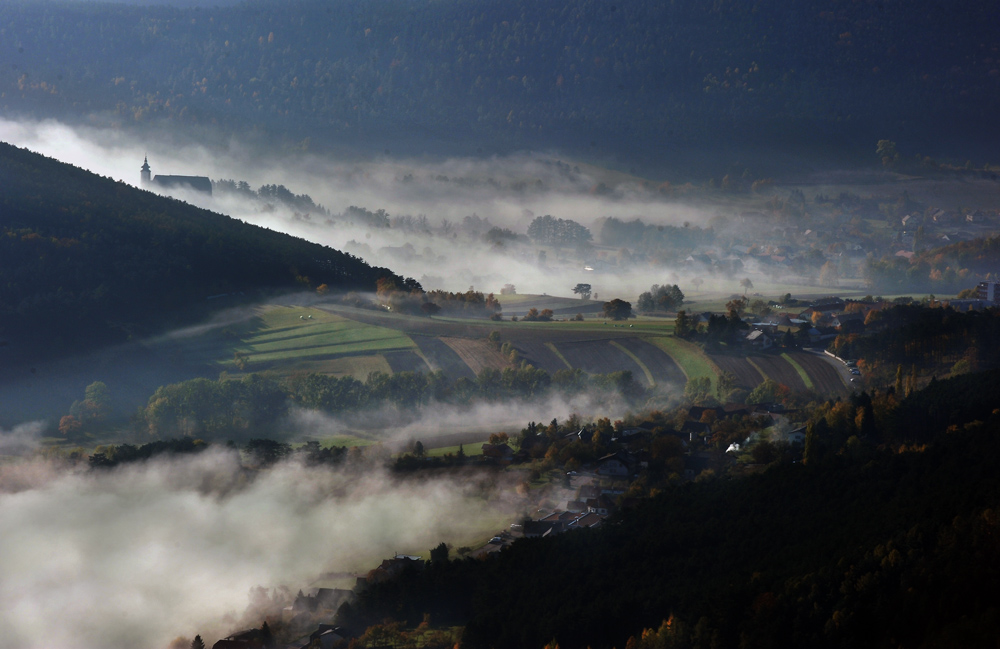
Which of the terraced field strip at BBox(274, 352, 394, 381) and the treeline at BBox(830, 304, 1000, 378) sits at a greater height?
the treeline at BBox(830, 304, 1000, 378)

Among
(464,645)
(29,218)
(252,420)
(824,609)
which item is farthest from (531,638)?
(29,218)

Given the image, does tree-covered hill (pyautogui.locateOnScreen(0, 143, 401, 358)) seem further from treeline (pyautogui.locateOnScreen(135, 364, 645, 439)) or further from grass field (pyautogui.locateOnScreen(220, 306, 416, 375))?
treeline (pyautogui.locateOnScreen(135, 364, 645, 439))

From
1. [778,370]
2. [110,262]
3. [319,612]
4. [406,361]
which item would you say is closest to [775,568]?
[319,612]

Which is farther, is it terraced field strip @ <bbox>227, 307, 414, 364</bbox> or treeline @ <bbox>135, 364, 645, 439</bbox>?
terraced field strip @ <bbox>227, 307, 414, 364</bbox>

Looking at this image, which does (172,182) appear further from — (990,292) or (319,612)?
(319,612)

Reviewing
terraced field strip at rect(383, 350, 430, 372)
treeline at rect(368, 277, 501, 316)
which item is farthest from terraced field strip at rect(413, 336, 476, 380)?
treeline at rect(368, 277, 501, 316)

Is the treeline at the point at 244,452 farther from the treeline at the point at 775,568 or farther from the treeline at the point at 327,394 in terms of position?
the treeline at the point at 775,568

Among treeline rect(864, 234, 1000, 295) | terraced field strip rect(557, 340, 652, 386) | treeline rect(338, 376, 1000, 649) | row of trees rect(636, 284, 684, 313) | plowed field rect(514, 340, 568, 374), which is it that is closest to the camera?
treeline rect(338, 376, 1000, 649)

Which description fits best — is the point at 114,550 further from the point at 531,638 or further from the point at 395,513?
the point at 531,638
